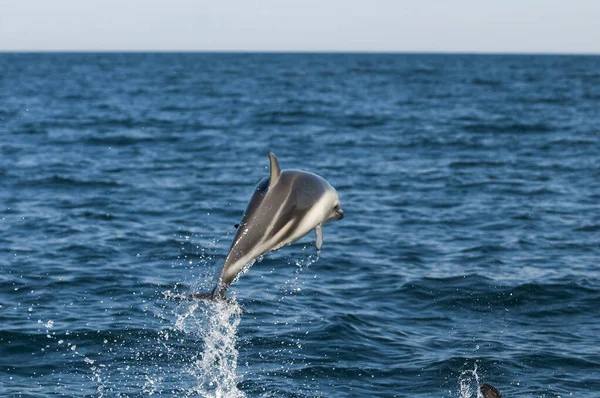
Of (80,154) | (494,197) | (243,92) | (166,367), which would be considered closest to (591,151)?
(494,197)

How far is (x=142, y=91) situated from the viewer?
78.1m

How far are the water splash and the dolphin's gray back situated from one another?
1988mm

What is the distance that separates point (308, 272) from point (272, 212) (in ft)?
30.8

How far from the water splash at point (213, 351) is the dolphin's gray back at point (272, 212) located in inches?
78.3

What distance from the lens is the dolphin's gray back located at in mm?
9305

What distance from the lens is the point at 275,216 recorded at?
946cm

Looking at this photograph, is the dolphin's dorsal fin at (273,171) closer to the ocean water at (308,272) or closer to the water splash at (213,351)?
the water splash at (213,351)

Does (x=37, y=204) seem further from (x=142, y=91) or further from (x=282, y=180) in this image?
(x=142, y=91)

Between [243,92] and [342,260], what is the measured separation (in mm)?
59889

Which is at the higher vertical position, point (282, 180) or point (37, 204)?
point (282, 180)

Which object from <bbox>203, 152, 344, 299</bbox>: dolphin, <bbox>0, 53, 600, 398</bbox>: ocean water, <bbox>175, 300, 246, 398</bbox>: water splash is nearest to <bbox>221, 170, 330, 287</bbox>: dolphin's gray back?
<bbox>203, 152, 344, 299</bbox>: dolphin

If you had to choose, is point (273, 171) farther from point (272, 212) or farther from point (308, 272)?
point (308, 272)

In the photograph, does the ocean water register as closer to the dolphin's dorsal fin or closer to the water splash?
the water splash

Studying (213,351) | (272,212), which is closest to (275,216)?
(272,212)
